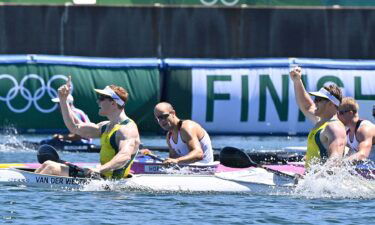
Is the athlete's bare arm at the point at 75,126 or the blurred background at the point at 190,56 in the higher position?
the blurred background at the point at 190,56

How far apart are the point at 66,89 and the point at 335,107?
298 cm

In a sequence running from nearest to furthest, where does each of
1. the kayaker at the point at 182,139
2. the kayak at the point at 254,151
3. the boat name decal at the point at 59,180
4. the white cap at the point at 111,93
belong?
the white cap at the point at 111,93 → the boat name decal at the point at 59,180 → the kayaker at the point at 182,139 → the kayak at the point at 254,151

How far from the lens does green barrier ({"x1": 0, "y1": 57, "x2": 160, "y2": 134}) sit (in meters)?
23.8

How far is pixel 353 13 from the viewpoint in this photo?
25.5 meters

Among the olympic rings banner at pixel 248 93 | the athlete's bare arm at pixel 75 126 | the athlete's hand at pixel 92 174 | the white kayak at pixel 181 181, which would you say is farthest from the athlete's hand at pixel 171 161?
the olympic rings banner at pixel 248 93

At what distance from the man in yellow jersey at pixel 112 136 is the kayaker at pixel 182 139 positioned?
0.96 m

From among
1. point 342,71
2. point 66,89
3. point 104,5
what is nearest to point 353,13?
point 342,71

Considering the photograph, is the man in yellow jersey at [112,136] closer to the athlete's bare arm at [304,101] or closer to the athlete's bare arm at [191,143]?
the athlete's bare arm at [191,143]

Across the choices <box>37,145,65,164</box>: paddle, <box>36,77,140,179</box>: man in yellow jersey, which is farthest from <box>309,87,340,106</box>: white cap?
<box>37,145,65,164</box>: paddle

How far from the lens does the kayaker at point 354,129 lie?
47.6 ft

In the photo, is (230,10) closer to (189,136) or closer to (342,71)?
(342,71)

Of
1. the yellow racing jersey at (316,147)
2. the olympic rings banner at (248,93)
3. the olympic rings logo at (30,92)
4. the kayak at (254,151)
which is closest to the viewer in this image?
the yellow racing jersey at (316,147)

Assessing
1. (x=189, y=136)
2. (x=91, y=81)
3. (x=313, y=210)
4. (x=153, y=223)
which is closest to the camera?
(x=153, y=223)

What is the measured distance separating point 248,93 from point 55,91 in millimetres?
3783
